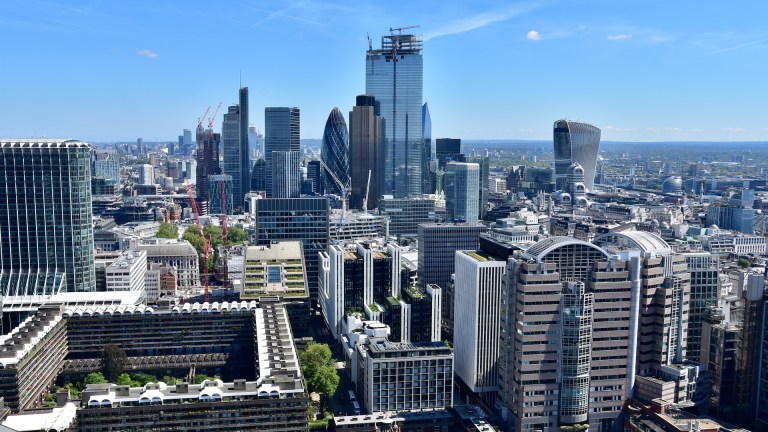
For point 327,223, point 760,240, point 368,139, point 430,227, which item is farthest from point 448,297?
point 368,139

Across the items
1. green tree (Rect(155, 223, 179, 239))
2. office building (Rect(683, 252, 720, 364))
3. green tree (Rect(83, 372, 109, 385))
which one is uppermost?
office building (Rect(683, 252, 720, 364))

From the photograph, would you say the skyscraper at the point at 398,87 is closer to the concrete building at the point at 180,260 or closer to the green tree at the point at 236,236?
the green tree at the point at 236,236

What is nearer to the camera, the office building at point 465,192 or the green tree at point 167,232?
the green tree at point 167,232

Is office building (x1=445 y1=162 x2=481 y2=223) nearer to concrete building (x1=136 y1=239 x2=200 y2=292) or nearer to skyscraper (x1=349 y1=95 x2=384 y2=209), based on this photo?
skyscraper (x1=349 y1=95 x2=384 y2=209)

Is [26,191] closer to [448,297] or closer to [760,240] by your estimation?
[448,297]

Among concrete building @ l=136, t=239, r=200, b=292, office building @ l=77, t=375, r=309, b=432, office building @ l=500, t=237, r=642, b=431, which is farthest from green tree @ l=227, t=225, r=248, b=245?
office building @ l=500, t=237, r=642, b=431

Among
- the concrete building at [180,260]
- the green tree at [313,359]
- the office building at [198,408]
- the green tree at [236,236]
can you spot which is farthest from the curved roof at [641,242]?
the green tree at [236,236]

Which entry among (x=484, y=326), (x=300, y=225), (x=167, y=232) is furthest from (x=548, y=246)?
(x=167, y=232)
